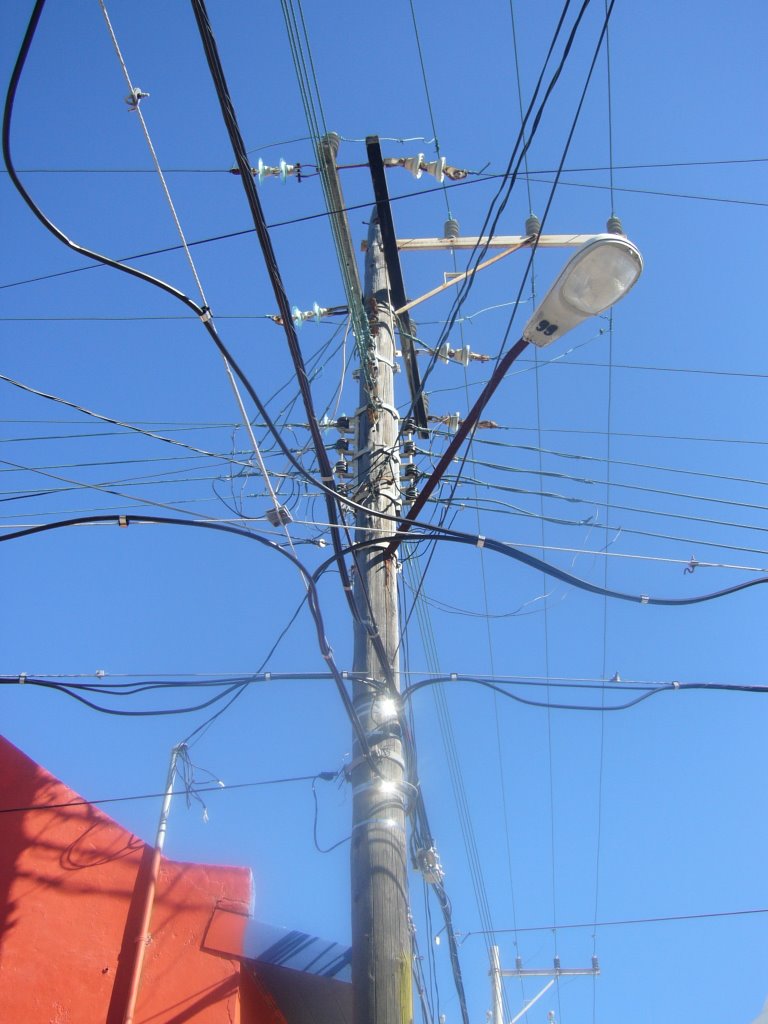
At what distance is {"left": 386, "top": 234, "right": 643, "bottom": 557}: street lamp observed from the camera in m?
3.50

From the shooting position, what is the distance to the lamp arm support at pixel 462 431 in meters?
3.93

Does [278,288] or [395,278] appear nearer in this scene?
[278,288]

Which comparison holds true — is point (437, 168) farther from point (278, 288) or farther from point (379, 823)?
point (379, 823)

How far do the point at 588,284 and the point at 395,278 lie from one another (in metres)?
2.88

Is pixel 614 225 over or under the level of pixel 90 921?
over

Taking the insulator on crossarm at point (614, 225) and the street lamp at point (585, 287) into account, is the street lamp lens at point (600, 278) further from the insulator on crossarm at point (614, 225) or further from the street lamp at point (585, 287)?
the insulator on crossarm at point (614, 225)

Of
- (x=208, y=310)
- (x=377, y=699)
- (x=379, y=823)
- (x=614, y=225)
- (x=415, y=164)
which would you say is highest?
(x=415, y=164)

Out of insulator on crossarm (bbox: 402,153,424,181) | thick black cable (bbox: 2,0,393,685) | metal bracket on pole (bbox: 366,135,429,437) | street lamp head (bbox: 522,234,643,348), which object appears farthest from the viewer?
insulator on crossarm (bbox: 402,153,424,181)

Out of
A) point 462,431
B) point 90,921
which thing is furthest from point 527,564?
point 90,921

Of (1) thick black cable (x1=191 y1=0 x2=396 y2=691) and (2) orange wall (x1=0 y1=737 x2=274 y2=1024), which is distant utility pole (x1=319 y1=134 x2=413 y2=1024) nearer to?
(1) thick black cable (x1=191 y1=0 x2=396 y2=691)

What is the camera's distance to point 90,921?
529cm

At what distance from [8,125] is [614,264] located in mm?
2457

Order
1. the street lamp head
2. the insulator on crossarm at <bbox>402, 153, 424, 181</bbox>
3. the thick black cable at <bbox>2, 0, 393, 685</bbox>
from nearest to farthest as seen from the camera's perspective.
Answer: the thick black cable at <bbox>2, 0, 393, 685</bbox>, the street lamp head, the insulator on crossarm at <bbox>402, 153, 424, 181</bbox>

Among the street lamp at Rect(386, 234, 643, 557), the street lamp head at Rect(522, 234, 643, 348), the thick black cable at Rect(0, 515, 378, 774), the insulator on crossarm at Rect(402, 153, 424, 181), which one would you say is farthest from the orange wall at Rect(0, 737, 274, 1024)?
the insulator on crossarm at Rect(402, 153, 424, 181)
